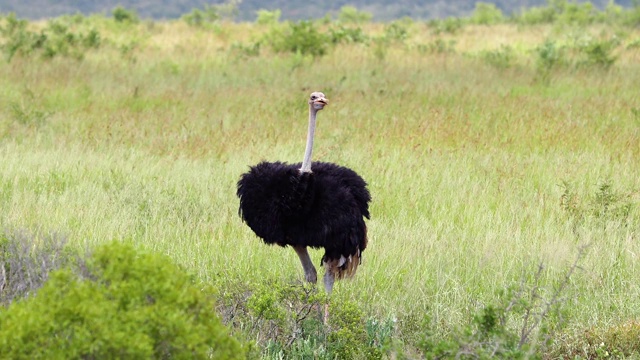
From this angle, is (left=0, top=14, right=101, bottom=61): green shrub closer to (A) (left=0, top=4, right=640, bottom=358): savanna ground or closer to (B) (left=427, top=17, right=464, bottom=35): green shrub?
(A) (left=0, top=4, right=640, bottom=358): savanna ground

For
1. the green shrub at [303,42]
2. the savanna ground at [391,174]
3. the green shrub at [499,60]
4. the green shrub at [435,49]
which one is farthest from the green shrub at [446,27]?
the savanna ground at [391,174]

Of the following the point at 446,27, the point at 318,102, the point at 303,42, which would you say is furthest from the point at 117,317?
the point at 446,27

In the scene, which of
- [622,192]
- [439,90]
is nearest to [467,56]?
[439,90]

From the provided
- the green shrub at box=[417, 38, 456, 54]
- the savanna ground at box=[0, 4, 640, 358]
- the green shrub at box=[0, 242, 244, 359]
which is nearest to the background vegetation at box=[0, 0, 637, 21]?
the green shrub at box=[417, 38, 456, 54]

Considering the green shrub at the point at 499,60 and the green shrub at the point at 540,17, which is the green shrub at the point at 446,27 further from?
the green shrub at the point at 499,60

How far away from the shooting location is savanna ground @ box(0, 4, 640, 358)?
535 cm

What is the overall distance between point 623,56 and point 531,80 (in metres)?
4.54

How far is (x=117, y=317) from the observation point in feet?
10.4

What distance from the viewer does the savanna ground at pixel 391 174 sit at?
5348 millimetres

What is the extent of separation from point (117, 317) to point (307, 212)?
223 cm

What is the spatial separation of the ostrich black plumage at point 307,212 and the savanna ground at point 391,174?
0.28 metres

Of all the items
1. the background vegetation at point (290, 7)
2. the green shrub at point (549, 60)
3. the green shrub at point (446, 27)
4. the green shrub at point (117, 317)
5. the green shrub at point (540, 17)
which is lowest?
the background vegetation at point (290, 7)

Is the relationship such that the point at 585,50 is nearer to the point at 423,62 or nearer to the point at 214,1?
the point at 423,62

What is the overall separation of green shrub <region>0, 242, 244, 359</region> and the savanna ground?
0.56m
